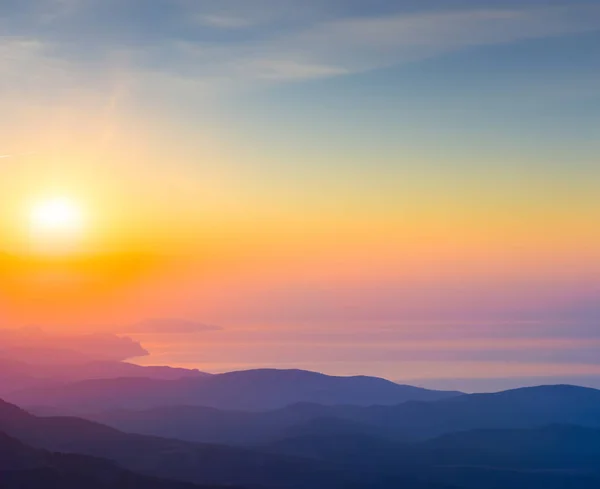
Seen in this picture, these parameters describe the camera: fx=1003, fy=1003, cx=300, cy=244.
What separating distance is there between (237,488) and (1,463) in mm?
47665

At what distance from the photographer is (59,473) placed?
156750mm

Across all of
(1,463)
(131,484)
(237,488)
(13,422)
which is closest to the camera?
(1,463)

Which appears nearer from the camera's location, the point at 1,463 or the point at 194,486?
the point at 1,463

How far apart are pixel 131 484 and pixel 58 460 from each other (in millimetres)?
12503

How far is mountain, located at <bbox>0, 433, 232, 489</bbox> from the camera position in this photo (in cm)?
15175

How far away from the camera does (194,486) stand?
171500 millimetres

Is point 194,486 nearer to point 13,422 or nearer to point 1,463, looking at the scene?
point 1,463

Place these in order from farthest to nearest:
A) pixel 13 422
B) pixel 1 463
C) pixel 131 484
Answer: pixel 13 422
pixel 131 484
pixel 1 463

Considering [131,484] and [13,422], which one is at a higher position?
[13,422]

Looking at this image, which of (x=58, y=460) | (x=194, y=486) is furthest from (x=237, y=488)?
(x=58, y=460)

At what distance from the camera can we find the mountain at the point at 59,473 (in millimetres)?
151750

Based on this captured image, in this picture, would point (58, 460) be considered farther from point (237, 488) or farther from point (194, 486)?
point (237, 488)

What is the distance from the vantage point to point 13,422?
19712 cm

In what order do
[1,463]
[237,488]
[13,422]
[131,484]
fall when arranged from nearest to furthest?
[1,463] → [131,484] → [237,488] → [13,422]
